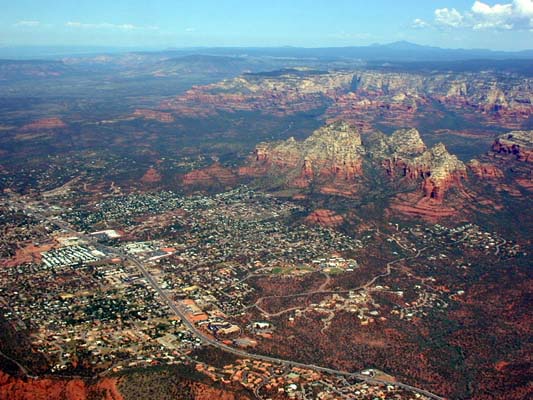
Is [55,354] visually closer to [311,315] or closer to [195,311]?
[195,311]

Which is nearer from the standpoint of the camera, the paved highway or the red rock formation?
the red rock formation

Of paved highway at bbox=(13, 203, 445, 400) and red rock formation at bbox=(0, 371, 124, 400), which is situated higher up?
red rock formation at bbox=(0, 371, 124, 400)

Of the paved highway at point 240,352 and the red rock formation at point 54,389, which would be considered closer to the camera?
the red rock formation at point 54,389

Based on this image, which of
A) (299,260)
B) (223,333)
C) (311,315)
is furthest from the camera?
(299,260)

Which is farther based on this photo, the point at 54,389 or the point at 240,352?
the point at 240,352

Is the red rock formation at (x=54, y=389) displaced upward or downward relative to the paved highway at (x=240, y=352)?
upward

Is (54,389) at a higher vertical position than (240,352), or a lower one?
higher

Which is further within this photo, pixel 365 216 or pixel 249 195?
pixel 249 195

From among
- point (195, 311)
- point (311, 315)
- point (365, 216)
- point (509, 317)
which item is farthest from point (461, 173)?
point (195, 311)
